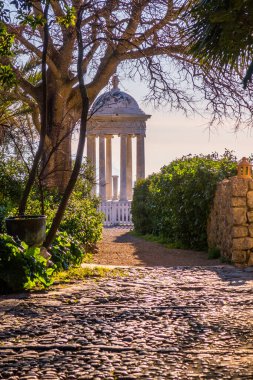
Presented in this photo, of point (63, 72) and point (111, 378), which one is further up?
point (63, 72)

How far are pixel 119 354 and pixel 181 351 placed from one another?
44 cm

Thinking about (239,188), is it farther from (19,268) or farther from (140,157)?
(140,157)

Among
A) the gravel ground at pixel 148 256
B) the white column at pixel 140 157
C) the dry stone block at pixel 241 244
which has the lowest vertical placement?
the gravel ground at pixel 148 256

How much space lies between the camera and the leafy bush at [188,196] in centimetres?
1295

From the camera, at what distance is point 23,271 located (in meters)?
7.39

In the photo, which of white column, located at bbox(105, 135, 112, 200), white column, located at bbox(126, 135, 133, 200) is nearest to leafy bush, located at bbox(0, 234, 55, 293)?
white column, located at bbox(126, 135, 133, 200)

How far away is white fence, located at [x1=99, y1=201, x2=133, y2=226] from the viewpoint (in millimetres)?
27203

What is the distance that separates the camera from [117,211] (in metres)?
27.4

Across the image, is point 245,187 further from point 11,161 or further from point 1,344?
point 11,161

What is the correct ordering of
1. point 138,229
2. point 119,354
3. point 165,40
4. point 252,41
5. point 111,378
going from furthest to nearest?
point 138,229, point 165,40, point 252,41, point 119,354, point 111,378

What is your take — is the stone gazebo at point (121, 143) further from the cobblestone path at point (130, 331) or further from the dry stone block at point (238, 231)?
the cobblestone path at point (130, 331)

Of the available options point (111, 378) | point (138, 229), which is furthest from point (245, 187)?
point (138, 229)

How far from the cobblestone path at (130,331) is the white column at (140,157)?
19867 mm

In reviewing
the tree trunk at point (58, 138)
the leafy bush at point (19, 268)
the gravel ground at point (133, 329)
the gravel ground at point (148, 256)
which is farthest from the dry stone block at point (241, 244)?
the tree trunk at point (58, 138)
